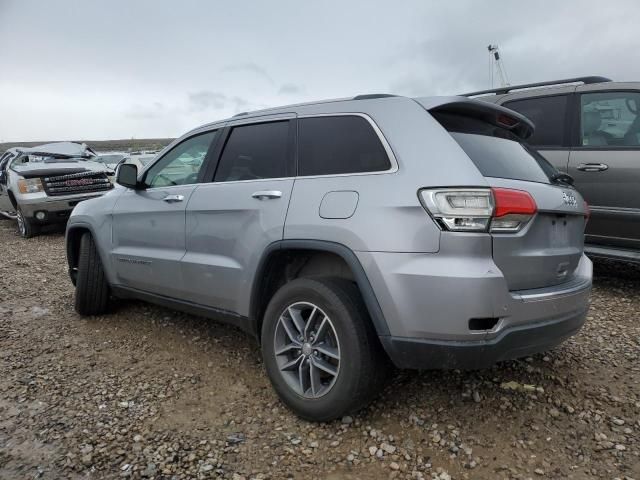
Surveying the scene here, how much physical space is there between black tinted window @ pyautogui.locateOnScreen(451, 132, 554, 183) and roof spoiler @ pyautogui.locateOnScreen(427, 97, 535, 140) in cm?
13

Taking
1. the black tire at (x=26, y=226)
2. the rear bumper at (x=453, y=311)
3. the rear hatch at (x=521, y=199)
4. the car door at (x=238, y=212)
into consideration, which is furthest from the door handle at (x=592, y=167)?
the black tire at (x=26, y=226)

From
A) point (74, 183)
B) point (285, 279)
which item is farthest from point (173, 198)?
point (74, 183)

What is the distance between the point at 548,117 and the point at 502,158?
9.81 feet

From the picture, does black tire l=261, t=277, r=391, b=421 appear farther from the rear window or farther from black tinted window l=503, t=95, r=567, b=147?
black tinted window l=503, t=95, r=567, b=147

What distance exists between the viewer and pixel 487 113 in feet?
9.05

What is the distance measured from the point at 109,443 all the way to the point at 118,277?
73.4 inches

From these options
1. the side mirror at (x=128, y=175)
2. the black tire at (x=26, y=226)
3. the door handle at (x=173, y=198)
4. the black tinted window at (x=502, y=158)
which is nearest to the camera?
the black tinted window at (x=502, y=158)

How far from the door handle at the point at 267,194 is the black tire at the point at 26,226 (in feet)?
26.4

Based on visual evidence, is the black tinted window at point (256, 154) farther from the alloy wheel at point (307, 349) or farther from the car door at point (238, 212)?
the alloy wheel at point (307, 349)

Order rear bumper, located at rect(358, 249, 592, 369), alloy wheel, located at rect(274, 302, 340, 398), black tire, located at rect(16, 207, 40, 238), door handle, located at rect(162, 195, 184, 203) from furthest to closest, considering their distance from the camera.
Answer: black tire, located at rect(16, 207, 40, 238)
door handle, located at rect(162, 195, 184, 203)
alloy wheel, located at rect(274, 302, 340, 398)
rear bumper, located at rect(358, 249, 592, 369)

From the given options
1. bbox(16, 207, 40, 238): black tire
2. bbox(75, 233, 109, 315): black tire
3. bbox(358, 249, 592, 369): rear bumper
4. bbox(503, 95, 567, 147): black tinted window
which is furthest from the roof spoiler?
bbox(16, 207, 40, 238): black tire

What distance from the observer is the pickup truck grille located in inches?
360

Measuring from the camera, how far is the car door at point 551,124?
16.0ft

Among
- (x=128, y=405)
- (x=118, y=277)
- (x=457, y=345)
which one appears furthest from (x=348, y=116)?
(x=118, y=277)
